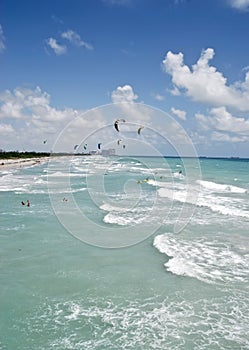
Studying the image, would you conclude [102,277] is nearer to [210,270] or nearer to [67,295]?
[67,295]

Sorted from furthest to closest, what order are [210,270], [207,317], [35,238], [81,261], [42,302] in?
[35,238], [81,261], [210,270], [42,302], [207,317]

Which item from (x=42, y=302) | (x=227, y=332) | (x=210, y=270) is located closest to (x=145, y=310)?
(x=227, y=332)

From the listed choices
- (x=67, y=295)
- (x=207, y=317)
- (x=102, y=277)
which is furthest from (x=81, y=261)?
(x=207, y=317)

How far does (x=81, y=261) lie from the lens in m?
12.6

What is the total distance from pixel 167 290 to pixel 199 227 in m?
8.95

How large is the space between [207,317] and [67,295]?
394 cm

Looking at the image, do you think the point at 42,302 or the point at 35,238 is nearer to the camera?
the point at 42,302

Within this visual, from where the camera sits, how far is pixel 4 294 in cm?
952

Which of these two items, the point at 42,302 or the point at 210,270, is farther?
the point at 210,270

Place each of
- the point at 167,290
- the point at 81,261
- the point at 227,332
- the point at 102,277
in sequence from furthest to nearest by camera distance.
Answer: the point at 81,261 < the point at 102,277 < the point at 167,290 < the point at 227,332

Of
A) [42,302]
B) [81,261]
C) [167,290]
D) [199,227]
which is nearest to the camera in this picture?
[42,302]

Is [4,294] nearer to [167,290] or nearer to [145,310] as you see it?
[145,310]

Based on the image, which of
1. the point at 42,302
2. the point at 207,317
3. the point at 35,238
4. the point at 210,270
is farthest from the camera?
the point at 35,238

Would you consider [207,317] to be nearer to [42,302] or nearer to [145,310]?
[145,310]
